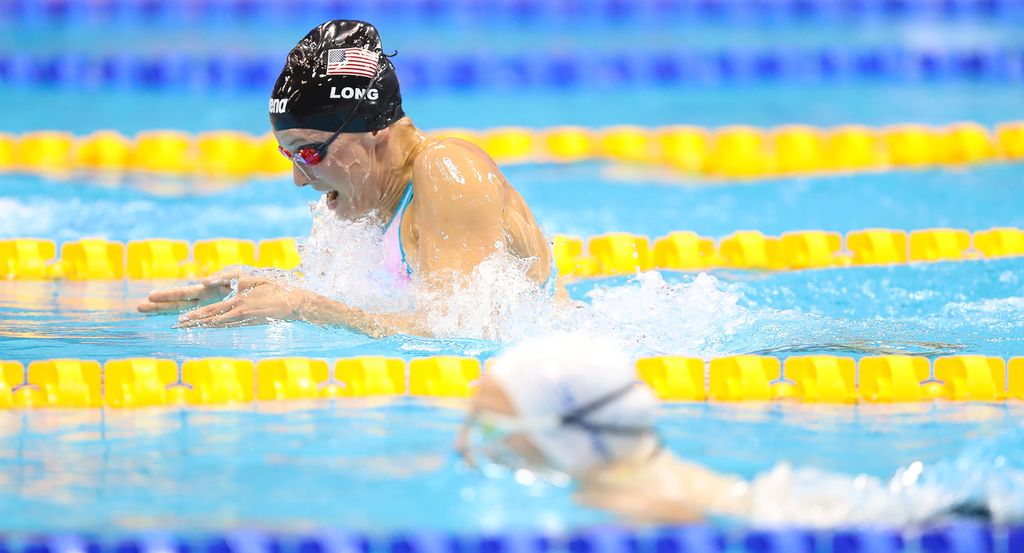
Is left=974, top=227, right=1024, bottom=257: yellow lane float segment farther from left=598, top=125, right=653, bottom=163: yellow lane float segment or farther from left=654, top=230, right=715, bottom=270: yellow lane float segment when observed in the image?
left=598, top=125, right=653, bottom=163: yellow lane float segment

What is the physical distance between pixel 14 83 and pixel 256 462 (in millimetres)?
5947

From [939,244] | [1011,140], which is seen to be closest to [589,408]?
[939,244]

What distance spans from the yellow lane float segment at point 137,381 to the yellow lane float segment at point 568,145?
3.49 meters

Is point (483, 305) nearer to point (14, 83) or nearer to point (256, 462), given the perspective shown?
point (256, 462)

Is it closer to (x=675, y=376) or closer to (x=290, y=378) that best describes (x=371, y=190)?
(x=290, y=378)

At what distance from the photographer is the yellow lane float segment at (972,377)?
3374 millimetres

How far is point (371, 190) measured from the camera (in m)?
3.42

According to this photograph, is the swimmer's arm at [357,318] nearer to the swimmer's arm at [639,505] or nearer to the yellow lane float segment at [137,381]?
the yellow lane float segment at [137,381]

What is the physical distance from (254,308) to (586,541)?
1.10 meters

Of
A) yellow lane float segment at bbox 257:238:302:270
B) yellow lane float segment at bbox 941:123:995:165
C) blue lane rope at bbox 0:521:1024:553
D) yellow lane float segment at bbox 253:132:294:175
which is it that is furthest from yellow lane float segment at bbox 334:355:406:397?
yellow lane float segment at bbox 941:123:995:165

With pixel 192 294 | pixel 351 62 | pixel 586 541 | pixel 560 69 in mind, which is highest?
pixel 560 69

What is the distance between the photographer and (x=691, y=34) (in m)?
9.48

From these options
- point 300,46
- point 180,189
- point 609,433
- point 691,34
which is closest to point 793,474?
point 609,433

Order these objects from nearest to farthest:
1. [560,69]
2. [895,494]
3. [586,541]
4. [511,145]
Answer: [586,541] < [895,494] < [511,145] < [560,69]
